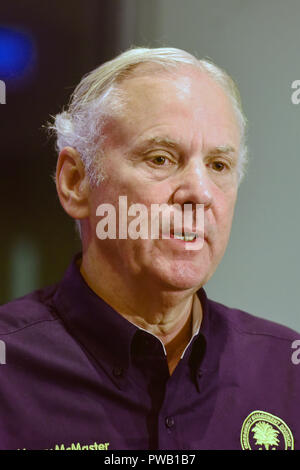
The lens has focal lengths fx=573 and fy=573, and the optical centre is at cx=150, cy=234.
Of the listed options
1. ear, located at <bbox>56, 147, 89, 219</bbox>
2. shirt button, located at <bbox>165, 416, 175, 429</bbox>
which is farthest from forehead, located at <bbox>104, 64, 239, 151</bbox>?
shirt button, located at <bbox>165, 416, 175, 429</bbox>

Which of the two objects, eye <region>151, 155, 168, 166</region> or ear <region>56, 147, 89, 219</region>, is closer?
eye <region>151, 155, 168, 166</region>

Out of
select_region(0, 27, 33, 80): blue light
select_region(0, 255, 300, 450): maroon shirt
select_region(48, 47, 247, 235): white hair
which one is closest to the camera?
select_region(0, 255, 300, 450): maroon shirt

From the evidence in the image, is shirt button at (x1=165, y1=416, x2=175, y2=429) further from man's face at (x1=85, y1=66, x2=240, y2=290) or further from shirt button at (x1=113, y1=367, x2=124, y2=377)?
man's face at (x1=85, y1=66, x2=240, y2=290)

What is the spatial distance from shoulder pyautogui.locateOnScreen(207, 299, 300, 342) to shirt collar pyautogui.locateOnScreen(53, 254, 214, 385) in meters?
0.15

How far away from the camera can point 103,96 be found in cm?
131

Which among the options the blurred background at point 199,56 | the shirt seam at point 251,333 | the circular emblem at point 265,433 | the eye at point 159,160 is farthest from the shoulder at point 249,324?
the eye at point 159,160

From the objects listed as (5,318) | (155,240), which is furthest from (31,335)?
(155,240)

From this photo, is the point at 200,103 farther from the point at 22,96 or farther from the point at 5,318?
the point at 5,318

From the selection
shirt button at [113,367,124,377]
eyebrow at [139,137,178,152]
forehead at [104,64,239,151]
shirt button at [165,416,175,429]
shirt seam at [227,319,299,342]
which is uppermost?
forehead at [104,64,239,151]

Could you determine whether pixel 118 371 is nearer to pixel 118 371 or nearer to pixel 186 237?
pixel 118 371

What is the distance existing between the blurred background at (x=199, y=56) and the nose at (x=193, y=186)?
469mm

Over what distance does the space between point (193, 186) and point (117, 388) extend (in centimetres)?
46

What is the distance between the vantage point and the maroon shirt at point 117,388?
119 cm

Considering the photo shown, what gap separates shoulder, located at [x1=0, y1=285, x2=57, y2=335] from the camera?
1.31 metres
